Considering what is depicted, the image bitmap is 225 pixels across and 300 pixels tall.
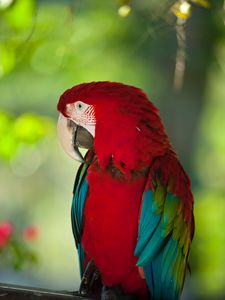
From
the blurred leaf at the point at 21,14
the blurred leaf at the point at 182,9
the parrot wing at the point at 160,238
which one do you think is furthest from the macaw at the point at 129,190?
the blurred leaf at the point at 21,14

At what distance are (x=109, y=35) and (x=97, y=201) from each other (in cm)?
71

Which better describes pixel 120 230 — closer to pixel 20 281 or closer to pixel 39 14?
pixel 20 281

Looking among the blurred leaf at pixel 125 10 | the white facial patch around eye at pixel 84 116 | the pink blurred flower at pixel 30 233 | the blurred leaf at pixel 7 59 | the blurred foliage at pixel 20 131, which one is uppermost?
the blurred leaf at pixel 125 10

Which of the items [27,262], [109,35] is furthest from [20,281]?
[109,35]

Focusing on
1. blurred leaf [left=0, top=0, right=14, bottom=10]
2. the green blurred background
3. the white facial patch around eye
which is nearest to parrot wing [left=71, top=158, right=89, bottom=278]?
the white facial patch around eye

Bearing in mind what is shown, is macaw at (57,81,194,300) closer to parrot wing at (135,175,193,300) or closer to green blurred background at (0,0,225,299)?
parrot wing at (135,175,193,300)

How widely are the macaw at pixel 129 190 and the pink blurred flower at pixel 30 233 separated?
52 cm

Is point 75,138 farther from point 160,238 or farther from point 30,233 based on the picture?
point 30,233

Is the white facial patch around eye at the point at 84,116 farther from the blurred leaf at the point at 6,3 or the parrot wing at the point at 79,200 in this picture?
the blurred leaf at the point at 6,3

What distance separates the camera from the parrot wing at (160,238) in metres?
1.29

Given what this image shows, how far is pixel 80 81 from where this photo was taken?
182cm

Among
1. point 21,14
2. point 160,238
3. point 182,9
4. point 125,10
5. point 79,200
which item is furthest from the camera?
point 21,14

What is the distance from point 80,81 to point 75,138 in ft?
1.69

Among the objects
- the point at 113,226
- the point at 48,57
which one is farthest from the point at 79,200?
the point at 48,57
